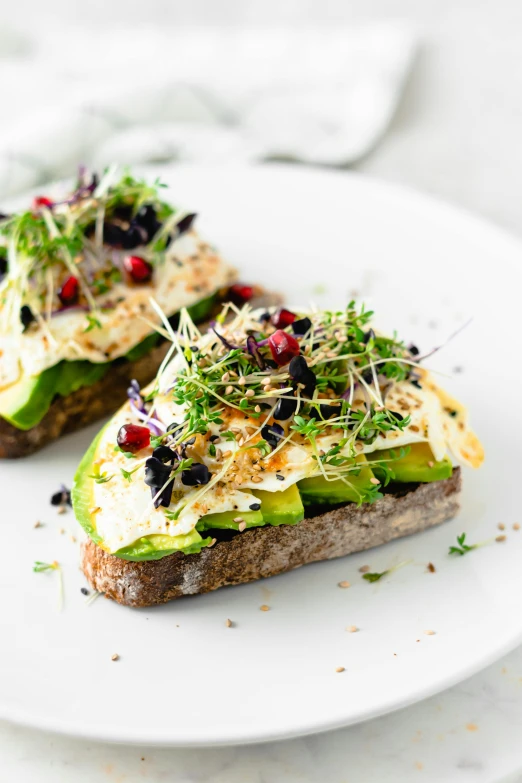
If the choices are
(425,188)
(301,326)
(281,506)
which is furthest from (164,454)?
(425,188)

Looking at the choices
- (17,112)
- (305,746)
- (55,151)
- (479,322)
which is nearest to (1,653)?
(305,746)

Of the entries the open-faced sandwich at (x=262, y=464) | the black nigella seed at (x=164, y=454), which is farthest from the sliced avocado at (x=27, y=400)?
the black nigella seed at (x=164, y=454)

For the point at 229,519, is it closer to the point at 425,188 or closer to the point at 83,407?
the point at 83,407

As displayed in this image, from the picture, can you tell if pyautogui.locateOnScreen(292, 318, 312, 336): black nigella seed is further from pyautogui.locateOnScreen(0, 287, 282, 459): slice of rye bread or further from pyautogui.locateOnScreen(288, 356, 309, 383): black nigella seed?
pyautogui.locateOnScreen(0, 287, 282, 459): slice of rye bread

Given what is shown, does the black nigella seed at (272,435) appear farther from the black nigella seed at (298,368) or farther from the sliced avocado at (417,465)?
the sliced avocado at (417,465)

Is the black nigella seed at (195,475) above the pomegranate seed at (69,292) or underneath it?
underneath

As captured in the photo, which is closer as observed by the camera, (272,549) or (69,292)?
(272,549)
